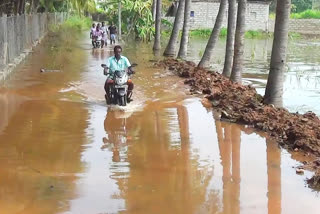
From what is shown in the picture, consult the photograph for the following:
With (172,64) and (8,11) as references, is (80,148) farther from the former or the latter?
(8,11)

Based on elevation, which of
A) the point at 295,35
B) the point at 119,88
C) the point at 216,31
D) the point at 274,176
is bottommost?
the point at 295,35

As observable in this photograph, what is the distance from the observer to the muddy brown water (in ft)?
20.6

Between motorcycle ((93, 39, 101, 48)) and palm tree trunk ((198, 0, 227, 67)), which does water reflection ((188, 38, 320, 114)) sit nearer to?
palm tree trunk ((198, 0, 227, 67))

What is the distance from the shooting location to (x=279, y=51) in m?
11.7

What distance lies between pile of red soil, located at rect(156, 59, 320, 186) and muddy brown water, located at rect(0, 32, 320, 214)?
33 cm

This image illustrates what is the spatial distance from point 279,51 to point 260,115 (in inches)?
68.0

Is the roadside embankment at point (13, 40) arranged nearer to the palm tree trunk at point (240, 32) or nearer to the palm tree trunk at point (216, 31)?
the palm tree trunk at point (240, 32)

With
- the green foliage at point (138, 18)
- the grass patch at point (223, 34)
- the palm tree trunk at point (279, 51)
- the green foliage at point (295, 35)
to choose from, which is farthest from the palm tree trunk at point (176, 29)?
the green foliage at point (295, 35)

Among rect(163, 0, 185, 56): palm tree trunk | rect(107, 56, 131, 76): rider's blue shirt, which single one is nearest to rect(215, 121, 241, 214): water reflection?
rect(107, 56, 131, 76): rider's blue shirt

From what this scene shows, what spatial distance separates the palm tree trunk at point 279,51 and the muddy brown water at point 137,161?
5.04 ft

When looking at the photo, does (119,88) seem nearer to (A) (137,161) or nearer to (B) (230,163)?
(A) (137,161)

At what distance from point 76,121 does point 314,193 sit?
5.55 m

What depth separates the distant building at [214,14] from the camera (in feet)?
188

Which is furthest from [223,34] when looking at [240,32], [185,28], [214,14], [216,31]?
[240,32]
